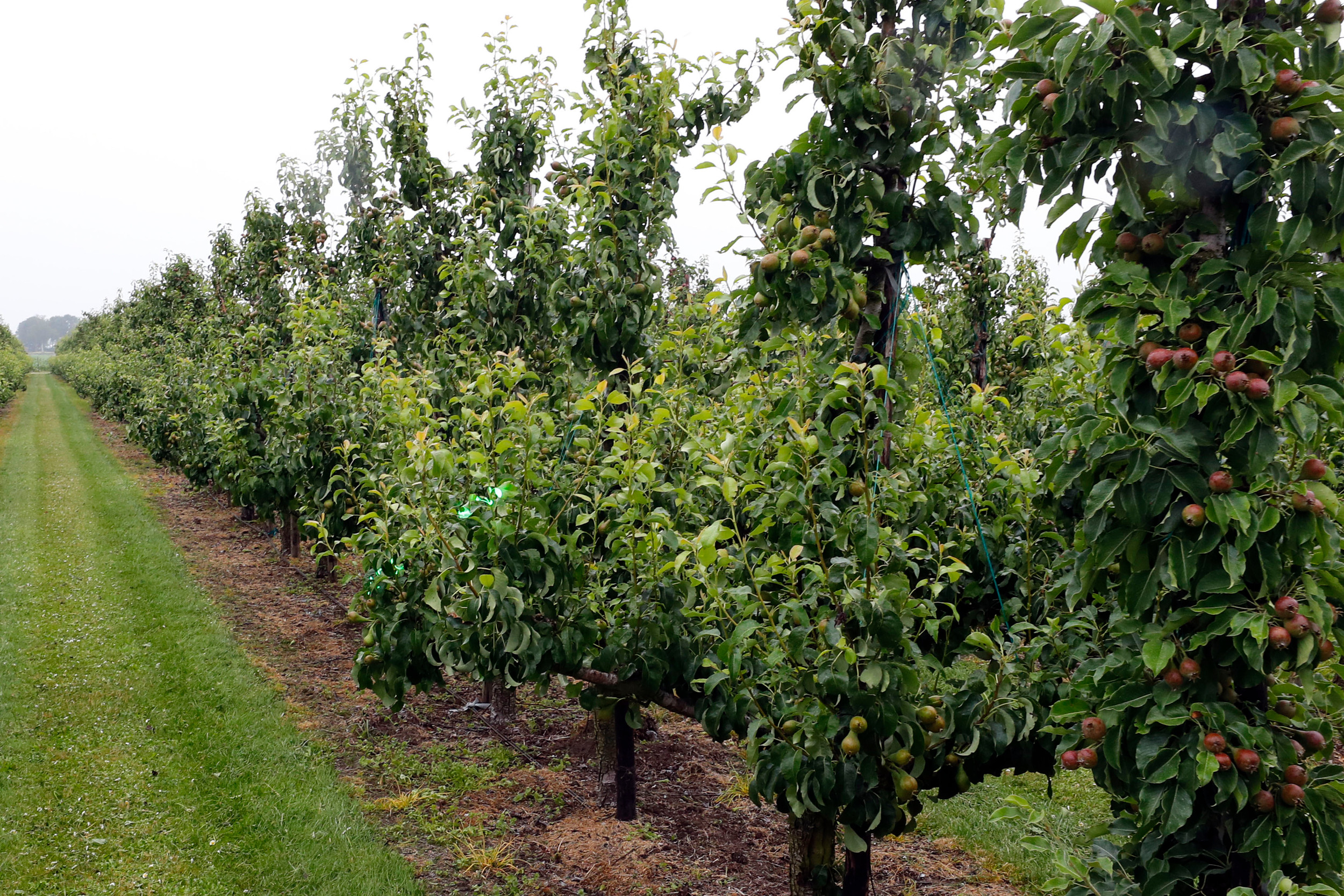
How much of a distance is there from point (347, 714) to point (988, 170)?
5.95 metres

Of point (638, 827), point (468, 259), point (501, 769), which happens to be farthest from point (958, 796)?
point (468, 259)

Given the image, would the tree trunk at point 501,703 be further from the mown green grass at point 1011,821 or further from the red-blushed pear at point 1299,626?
the red-blushed pear at point 1299,626

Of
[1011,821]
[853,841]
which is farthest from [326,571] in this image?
[853,841]

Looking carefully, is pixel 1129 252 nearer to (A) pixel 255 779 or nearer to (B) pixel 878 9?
(B) pixel 878 9

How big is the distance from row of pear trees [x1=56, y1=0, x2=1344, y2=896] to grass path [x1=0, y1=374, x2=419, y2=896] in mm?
1094

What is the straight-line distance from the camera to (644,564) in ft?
14.3

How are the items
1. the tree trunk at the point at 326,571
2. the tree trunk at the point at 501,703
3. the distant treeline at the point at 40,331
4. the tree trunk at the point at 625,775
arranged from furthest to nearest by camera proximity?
the distant treeline at the point at 40,331
the tree trunk at the point at 326,571
the tree trunk at the point at 501,703
the tree trunk at the point at 625,775

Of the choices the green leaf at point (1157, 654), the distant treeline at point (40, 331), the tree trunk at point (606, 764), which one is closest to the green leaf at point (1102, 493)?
the green leaf at point (1157, 654)

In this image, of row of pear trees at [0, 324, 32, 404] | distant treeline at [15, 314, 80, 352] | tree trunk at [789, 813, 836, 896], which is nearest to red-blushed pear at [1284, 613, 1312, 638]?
tree trunk at [789, 813, 836, 896]

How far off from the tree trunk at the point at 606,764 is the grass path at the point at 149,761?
1260 mm

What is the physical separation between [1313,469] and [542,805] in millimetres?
4500

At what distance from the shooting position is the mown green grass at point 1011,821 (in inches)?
190

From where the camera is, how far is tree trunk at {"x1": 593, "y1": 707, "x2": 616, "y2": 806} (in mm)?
5363

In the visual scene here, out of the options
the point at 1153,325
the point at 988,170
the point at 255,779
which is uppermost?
the point at 988,170
